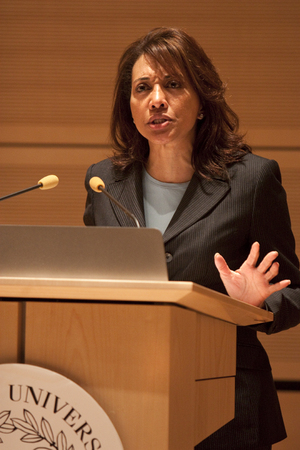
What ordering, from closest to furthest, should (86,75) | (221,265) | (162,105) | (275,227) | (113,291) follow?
(113,291) < (221,265) < (275,227) < (162,105) < (86,75)

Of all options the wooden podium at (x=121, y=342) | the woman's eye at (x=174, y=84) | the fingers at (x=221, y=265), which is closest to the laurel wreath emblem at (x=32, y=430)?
the wooden podium at (x=121, y=342)

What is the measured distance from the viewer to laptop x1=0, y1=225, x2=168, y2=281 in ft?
2.82

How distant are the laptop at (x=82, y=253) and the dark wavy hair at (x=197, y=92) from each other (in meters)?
0.83

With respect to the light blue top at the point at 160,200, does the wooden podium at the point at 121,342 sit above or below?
below

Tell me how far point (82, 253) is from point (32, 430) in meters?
0.29

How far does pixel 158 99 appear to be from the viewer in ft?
5.44

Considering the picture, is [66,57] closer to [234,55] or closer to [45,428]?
[234,55]

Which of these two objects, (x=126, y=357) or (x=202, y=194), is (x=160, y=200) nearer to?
(x=202, y=194)

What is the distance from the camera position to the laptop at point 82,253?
859mm

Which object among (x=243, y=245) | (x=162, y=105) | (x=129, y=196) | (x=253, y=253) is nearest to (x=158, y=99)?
(x=162, y=105)

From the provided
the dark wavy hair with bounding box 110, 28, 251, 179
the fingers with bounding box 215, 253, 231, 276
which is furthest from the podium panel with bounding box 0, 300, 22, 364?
the dark wavy hair with bounding box 110, 28, 251, 179

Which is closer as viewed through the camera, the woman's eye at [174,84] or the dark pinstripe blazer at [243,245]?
the dark pinstripe blazer at [243,245]

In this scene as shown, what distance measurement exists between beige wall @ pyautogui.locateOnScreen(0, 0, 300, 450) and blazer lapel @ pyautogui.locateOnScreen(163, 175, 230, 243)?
132cm

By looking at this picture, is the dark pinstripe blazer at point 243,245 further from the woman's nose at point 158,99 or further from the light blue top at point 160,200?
the woman's nose at point 158,99
